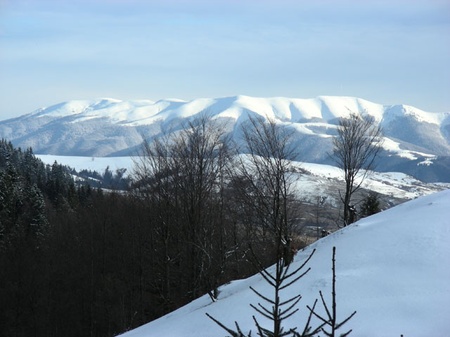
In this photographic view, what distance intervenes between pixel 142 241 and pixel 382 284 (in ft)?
95.0

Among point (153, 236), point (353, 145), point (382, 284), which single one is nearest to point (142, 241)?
point (153, 236)

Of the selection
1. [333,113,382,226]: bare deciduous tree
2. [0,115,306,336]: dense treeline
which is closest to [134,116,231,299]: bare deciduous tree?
[0,115,306,336]: dense treeline

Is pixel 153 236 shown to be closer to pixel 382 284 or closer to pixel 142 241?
pixel 142 241

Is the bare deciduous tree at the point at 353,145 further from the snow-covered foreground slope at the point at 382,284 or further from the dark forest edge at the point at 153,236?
the snow-covered foreground slope at the point at 382,284

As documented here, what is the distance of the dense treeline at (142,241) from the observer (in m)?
20.5

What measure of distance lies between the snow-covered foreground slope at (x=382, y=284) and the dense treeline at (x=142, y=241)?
1.79m

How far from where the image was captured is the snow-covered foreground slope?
8.15 m

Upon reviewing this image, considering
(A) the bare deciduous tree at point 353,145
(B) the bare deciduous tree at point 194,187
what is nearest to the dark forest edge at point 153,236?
(B) the bare deciduous tree at point 194,187

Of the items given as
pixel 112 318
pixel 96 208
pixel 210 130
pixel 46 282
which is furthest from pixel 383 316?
pixel 96 208

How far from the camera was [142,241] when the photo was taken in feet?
118

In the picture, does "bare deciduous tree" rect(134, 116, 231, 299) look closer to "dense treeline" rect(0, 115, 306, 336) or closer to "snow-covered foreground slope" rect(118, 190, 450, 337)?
"dense treeline" rect(0, 115, 306, 336)

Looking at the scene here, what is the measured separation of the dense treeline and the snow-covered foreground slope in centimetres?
179

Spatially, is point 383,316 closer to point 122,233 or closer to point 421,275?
point 421,275

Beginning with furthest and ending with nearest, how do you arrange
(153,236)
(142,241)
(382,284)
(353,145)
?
(142,241), (153,236), (353,145), (382,284)
